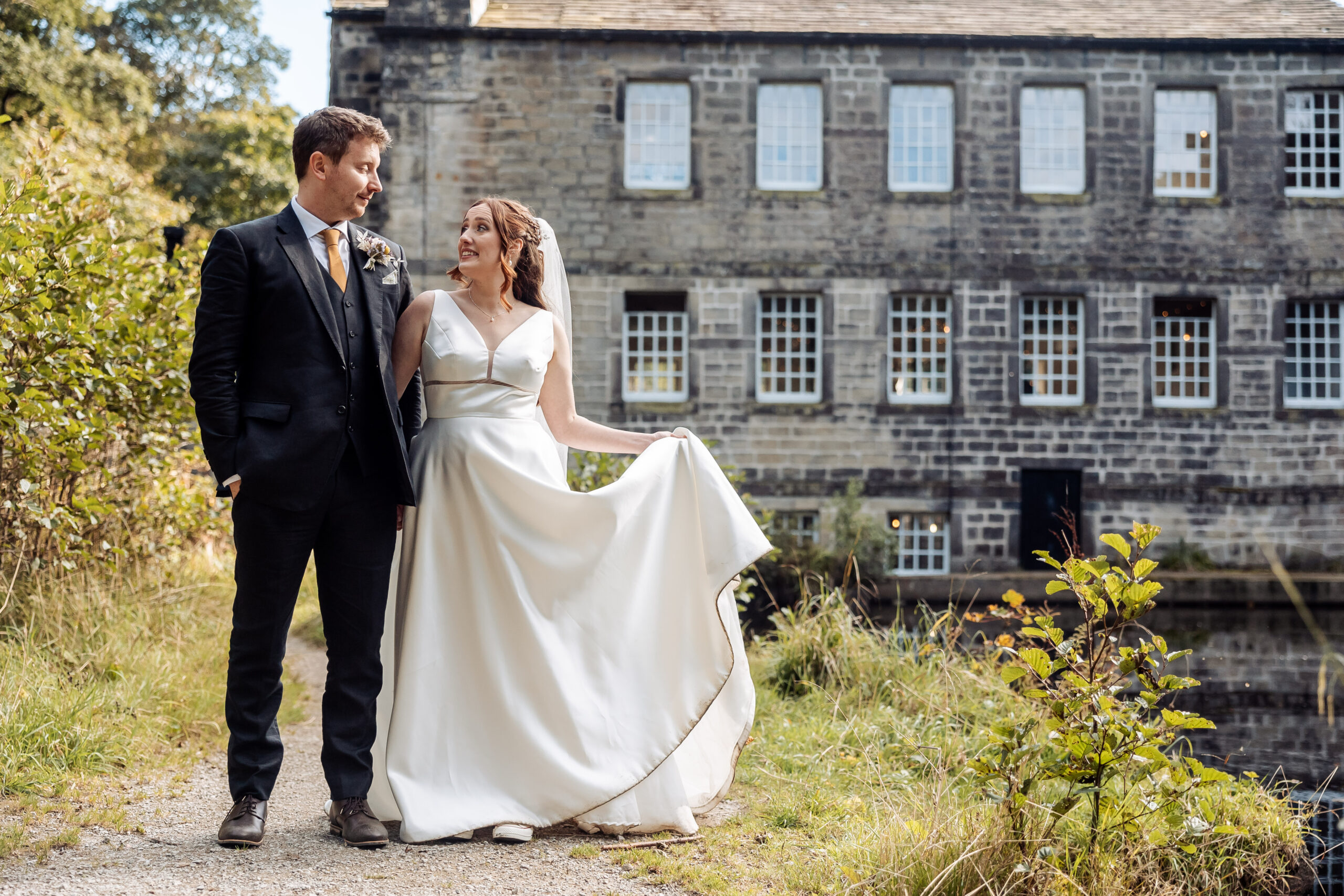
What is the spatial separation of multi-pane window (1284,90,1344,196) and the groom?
1796 centimetres

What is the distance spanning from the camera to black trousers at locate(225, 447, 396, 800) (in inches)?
140

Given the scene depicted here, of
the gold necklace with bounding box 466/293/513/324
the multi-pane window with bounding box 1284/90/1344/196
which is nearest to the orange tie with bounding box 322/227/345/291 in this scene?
the gold necklace with bounding box 466/293/513/324

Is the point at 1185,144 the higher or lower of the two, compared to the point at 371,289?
higher

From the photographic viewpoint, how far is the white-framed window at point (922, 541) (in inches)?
658

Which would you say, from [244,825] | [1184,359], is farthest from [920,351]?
[244,825]

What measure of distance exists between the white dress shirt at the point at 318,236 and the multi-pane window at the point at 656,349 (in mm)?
13087

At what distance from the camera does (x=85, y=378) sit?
5.85 m

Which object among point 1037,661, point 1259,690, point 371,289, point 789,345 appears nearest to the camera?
point 1037,661

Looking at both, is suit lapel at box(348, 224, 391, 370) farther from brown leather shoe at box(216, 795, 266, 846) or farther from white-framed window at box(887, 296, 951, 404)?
white-framed window at box(887, 296, 951, 404)

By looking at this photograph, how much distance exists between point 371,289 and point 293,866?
189 cm

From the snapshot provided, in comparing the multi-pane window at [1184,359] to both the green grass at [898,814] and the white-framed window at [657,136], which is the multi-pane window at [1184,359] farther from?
the green grass at [898,814]

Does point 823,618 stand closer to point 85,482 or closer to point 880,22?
point 85,482

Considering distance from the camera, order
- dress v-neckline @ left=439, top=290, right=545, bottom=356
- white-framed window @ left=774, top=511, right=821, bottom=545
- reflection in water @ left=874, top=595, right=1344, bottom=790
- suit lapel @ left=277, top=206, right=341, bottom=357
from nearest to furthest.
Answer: suit lapel @ left=277, top=206, right=341, bottom=357 < dress v-neckline @ left=439, top=290, right=545, bottom=356 < reflection in water @ left=874, top=595, right=1344, bottom=790 < white-framed window @ left=774, top=511, right=821, bottom=545

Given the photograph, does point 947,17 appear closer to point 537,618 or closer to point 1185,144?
point 1185,144
